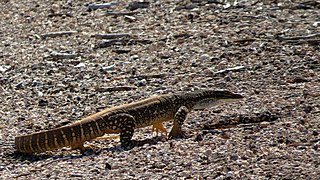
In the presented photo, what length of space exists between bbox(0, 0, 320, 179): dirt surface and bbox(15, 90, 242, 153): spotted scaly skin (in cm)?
18

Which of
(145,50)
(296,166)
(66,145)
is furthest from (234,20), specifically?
(296,166)

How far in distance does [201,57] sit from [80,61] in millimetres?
2204

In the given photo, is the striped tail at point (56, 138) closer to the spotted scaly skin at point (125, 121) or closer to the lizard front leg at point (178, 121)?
the spotted scaly skin at point (125, 121)

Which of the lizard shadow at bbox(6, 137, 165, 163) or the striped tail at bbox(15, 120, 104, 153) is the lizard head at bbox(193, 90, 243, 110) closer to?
the lizard shadow at bbox(6, 137, 165, 163)

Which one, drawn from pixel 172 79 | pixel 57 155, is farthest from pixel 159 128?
pixel 172 79

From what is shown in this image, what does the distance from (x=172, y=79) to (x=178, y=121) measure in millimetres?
2761

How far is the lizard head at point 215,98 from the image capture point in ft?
39.3

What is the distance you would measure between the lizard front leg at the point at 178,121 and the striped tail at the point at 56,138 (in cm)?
111

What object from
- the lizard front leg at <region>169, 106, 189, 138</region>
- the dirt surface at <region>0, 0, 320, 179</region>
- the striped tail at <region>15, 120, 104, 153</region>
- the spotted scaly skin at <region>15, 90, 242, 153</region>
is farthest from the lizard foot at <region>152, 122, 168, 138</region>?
the striped tail at <region>15, 120, 104, 153</region>

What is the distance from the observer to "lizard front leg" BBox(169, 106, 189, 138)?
11.2m

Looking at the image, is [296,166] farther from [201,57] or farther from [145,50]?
[145,50]

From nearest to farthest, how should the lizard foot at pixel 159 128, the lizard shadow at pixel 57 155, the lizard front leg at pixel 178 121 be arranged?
the lizard shadow at pixel 57 155 < the lizard front leg at pixel 178 121 < the lizard foot at pixel 159 128

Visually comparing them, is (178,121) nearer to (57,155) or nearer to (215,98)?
(215,98)

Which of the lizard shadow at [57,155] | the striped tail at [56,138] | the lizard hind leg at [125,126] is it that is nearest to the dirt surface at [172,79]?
the lizard shadow at [57,155]
